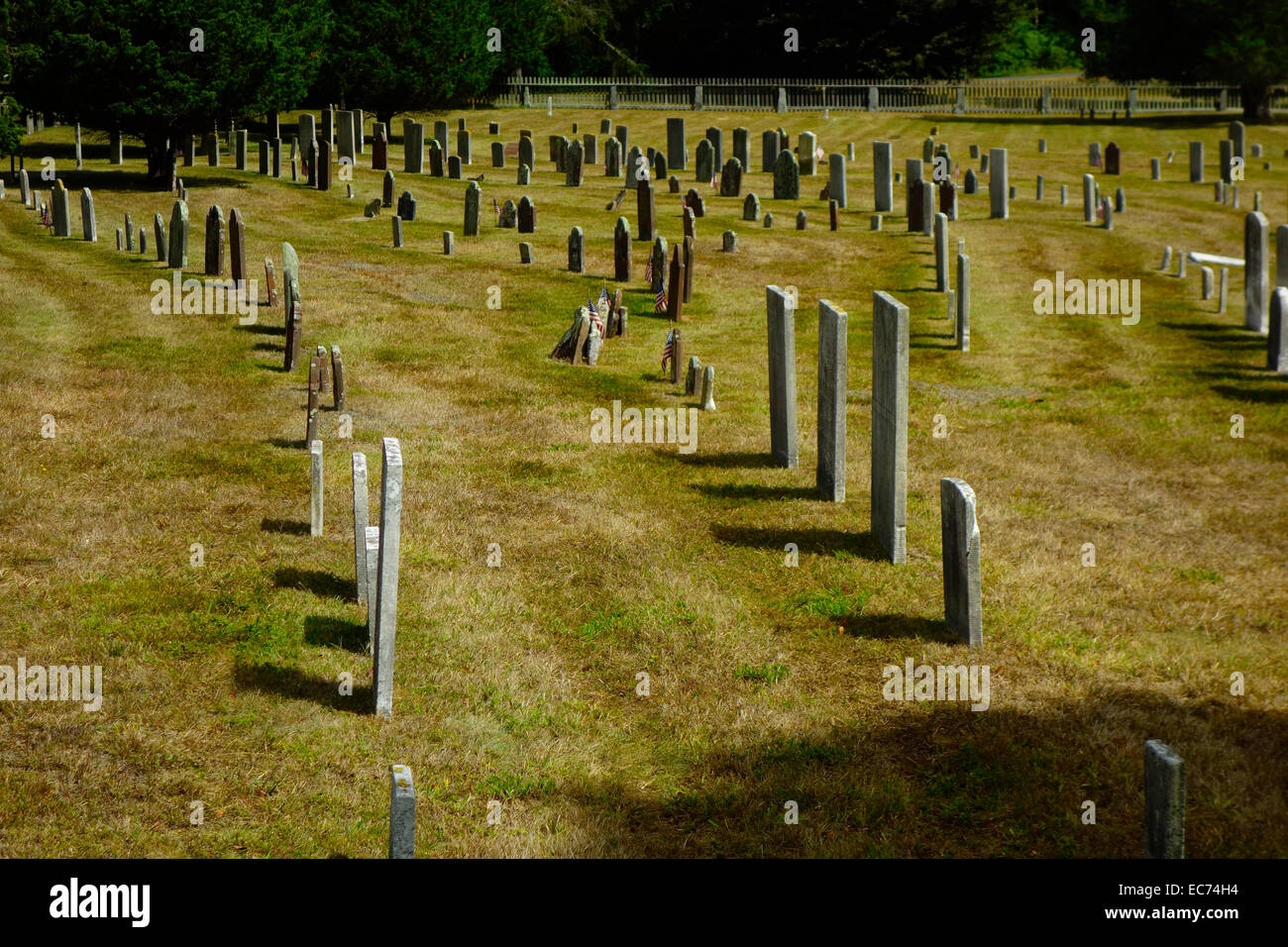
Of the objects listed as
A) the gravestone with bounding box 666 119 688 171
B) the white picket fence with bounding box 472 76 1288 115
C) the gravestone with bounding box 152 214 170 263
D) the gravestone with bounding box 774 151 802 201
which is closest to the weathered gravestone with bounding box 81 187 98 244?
the gravestone with bounding box 152 214 170 263

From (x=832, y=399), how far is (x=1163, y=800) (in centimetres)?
757

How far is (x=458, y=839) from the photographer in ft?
24.1

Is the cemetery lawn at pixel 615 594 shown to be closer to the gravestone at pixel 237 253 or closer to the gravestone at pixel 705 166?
the gravestone at pixel 237 253

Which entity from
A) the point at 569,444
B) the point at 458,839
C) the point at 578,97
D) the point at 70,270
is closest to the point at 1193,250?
the point at 569,444

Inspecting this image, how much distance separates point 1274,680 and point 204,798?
7.02 metres

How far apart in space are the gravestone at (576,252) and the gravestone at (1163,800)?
68.8 feet

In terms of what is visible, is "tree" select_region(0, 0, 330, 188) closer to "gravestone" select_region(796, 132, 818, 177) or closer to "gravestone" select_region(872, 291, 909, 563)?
"gravestone" select_region(796, 132, 818, 177)

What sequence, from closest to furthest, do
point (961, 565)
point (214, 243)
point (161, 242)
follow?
point (961, 565), point (214, 243), point (161, 242)

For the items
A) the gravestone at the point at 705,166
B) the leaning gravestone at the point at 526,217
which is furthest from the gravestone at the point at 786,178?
the leaning gravestone at the point at 526,217

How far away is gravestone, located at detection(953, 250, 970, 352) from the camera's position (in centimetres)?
2100

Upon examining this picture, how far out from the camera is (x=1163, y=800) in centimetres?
598

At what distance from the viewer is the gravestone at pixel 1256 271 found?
2148 cm

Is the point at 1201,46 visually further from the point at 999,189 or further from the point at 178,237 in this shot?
the point at 178,237

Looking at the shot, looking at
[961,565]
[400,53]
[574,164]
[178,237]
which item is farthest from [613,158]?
[961,565]
